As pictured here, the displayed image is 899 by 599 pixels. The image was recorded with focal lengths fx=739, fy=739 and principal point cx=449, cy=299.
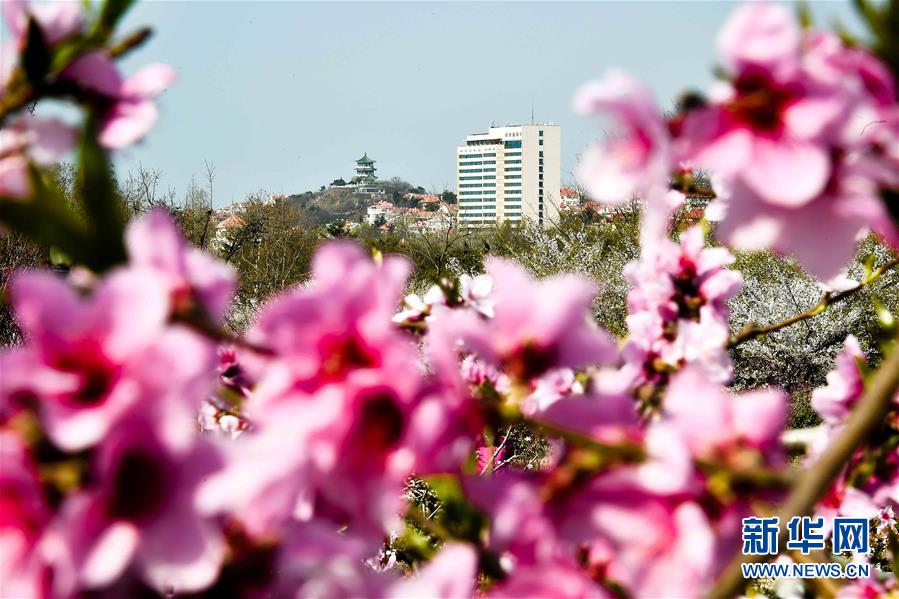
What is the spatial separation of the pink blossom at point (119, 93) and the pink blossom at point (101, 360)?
19 cm

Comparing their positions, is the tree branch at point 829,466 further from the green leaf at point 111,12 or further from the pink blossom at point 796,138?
the green leaf at point 111,12

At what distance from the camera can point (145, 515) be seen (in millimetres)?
Answer: 421

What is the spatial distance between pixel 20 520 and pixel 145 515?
8 cm

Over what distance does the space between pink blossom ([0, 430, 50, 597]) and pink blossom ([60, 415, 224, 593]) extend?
3cm

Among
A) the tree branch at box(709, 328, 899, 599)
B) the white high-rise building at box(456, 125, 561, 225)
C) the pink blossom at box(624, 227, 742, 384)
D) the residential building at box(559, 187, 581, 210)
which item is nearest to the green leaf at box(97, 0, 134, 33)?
the tree branch at box(709, 328, 899, 599)

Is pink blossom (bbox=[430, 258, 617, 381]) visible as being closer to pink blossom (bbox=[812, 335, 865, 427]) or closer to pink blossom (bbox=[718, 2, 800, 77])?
pink blossom (bbox=[718, 2, 800, 77])

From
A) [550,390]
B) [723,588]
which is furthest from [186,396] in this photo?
[550,390]

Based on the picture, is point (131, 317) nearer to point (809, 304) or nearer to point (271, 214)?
point (809, 304)

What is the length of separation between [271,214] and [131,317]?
22.6m

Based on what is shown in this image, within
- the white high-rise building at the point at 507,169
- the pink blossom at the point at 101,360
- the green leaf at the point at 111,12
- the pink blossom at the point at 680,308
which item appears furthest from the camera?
the white high-rise building at the point at 507,169

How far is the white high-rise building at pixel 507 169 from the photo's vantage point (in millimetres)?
69250

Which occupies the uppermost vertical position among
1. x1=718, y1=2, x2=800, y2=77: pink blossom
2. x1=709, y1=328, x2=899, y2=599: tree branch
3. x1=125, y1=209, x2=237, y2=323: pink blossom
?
x1=718, y1=2, x2=800, y2=77: pink blossom

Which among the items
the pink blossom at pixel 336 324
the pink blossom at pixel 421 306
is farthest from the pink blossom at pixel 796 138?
the pink blossom at pixel 421 306

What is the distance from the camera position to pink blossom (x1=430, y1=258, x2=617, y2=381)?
0.50 meters
